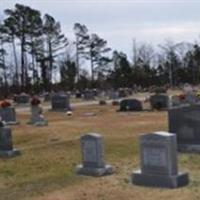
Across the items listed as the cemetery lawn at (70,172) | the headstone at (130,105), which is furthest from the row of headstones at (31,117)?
the headstone at (130,105)

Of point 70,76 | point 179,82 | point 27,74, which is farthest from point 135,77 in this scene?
point 27,74

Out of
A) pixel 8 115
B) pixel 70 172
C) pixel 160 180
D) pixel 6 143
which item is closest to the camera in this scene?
pixel 160 180

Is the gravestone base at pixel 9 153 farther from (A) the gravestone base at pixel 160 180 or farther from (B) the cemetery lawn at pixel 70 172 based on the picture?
(A) the gravestone base at pixel 160 180

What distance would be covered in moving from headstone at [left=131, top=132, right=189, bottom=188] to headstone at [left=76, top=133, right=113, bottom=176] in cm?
129

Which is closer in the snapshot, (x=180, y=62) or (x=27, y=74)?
(x=27, y=74)

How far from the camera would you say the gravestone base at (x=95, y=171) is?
14031mm

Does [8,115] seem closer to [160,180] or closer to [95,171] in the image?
[95,171]

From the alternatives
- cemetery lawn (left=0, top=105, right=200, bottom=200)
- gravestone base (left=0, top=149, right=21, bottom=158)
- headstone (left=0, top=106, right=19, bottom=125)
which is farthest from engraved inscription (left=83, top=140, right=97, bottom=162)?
headstone (left=0, top=106, right=19, bottom=125)

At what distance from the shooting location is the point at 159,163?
12641mm

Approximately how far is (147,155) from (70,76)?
3538 inches

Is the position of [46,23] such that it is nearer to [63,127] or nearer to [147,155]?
[63,127]

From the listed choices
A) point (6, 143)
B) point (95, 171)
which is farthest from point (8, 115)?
point (95, 171)

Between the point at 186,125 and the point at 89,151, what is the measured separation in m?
4.56

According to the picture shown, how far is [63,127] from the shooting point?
26703 millimetres
